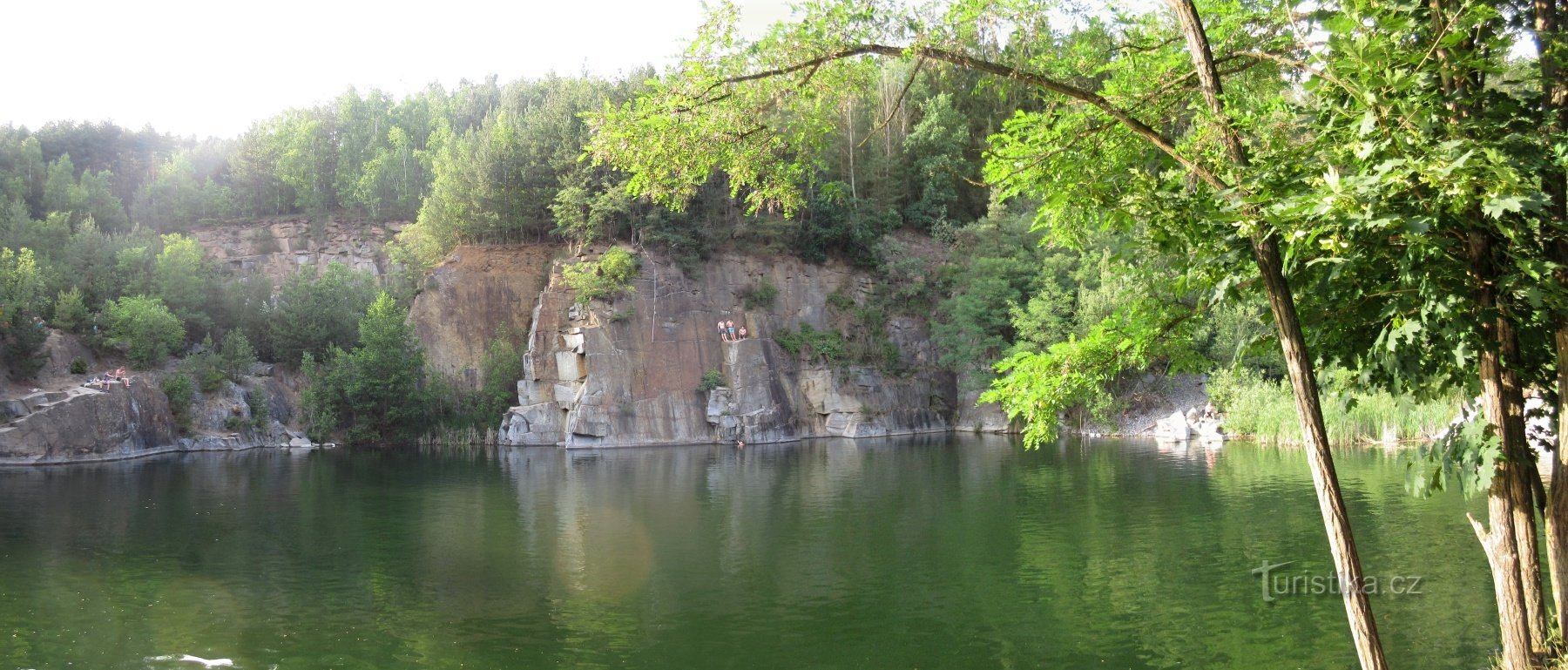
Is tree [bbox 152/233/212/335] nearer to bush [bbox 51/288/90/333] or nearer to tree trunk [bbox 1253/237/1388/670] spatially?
bush [bbox 51/288/90/333]

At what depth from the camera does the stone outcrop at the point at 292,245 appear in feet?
205

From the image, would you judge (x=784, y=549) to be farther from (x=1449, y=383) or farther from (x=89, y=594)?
(x=1449, y=383)

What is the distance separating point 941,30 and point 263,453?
144 ft

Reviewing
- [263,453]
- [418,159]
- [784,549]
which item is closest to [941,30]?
[784,549]

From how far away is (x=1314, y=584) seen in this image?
47.7ft

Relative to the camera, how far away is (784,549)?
60.0 feet

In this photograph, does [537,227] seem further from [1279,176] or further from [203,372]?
[1279,176]

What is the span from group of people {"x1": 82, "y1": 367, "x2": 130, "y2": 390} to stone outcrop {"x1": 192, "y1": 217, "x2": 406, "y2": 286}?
18.4 meters

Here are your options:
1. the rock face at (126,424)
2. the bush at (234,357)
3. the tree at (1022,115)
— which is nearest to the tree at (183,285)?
the bush at (234,357)

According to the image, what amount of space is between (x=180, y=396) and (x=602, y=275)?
1915cm

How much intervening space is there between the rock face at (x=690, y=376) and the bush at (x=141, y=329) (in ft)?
51.7

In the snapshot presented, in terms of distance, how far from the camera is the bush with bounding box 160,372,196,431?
4491 cm

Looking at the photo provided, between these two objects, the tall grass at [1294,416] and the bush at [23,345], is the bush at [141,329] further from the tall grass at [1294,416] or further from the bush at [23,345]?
the tall grass at [1294,416]

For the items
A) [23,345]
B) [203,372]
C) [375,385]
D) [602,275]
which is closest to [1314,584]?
[602,275]
